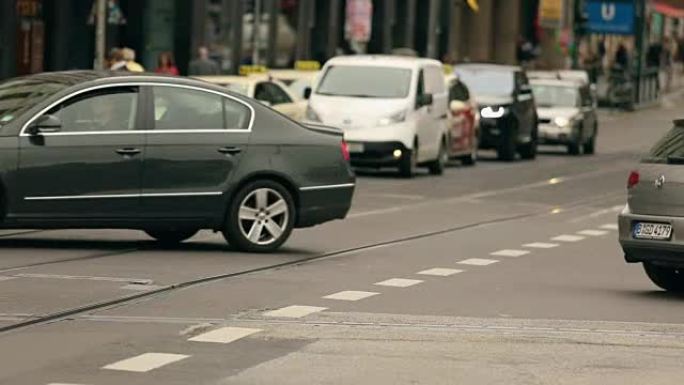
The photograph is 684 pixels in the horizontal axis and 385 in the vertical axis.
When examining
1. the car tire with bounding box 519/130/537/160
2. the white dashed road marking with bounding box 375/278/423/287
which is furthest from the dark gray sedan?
Result: the car tire with bounding box 519/130/537/160

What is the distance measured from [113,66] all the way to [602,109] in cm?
4183

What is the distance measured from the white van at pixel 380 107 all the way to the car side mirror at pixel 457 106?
2676mm

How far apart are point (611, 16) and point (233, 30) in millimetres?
25651

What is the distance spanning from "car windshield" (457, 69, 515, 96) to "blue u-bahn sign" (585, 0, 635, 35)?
29073 mm

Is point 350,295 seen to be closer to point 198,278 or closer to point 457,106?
point 198,278

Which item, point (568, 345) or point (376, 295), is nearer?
point (568, 345)

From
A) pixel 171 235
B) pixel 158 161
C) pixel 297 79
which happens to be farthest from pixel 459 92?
pixel 158 161

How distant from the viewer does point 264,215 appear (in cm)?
1775

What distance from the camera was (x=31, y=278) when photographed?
48.2 feet

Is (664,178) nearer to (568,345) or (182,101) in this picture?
(568,345)

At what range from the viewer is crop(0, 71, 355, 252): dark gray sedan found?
16.8m

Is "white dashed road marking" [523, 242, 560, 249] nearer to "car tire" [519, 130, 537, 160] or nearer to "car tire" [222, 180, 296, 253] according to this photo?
"car tire" [222, 180, 296, 253]

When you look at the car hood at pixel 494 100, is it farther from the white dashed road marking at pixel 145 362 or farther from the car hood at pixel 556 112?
the white dashed road marking at pixel 145 362

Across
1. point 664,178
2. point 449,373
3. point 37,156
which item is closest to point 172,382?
point 449,373
